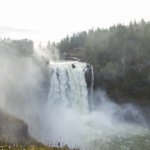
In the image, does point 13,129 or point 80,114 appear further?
point 80,114

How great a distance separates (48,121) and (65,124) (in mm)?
2699

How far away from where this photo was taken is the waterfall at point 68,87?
103ft

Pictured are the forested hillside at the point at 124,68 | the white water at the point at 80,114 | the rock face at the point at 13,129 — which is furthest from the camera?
the forested hillside at the point at 124,68

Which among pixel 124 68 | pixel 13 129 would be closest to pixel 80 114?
pixel 124 68

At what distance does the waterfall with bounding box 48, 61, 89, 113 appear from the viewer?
3145 centimetres

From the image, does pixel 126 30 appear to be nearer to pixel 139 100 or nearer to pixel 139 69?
pixel 139 69

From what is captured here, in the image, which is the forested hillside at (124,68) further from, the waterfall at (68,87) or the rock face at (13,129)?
the rock face at (13,129)

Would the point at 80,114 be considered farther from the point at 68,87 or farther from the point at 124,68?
the point at 124,68

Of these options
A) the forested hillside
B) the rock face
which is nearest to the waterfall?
the forested hillside

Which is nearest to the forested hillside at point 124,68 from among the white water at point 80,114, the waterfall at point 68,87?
the white water at point 80,114

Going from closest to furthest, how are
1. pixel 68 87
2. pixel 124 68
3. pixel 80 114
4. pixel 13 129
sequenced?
pixel 13 129, pixel 80 114, pixel 68 87, pixel 124 68

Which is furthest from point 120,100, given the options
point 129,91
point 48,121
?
point 48,121

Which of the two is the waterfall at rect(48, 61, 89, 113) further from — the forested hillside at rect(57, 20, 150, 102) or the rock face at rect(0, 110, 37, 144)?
the rock face at rect(0, 110, 37, 144)

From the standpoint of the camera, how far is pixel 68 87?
107 ft
